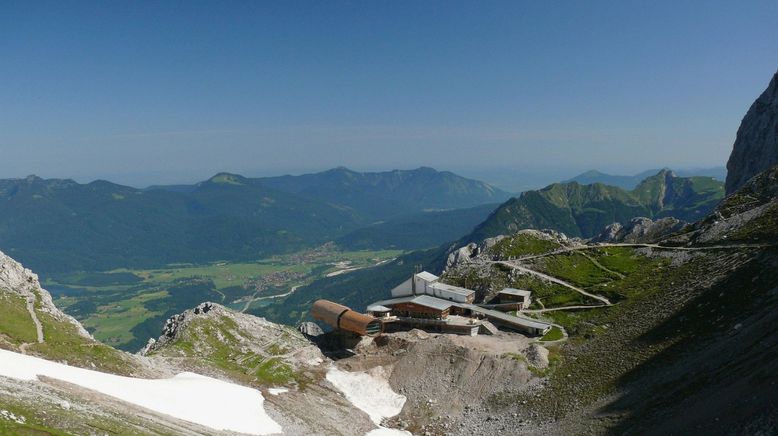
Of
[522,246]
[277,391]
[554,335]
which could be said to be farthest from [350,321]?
[522,246]

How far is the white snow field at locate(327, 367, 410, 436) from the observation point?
68.0m

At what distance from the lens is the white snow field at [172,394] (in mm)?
47375

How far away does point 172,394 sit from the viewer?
172 feet

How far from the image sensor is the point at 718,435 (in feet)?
122

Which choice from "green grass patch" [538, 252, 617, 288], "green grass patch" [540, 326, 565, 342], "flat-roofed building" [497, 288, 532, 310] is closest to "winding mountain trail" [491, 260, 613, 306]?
"green grass patch" [538, 252, 617, 288]

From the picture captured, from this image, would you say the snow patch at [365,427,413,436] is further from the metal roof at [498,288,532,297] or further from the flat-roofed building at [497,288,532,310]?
the metal roof at [498,288,532,297]

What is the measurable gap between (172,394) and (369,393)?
29109mm

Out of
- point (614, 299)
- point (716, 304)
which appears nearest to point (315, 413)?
point (716, 304)

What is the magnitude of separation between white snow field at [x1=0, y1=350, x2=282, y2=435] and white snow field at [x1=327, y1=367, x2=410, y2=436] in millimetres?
16103

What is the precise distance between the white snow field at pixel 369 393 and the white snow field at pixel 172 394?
16103mm

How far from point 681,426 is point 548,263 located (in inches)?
3321

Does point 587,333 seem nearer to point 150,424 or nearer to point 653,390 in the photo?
point 653,390

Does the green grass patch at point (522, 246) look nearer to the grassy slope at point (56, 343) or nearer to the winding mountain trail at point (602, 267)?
the winding mountain trail at point (602, 267)

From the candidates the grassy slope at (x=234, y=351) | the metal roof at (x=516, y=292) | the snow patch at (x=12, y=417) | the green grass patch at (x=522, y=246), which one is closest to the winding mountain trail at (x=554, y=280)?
the green grass patch at (x=522, y=246)
